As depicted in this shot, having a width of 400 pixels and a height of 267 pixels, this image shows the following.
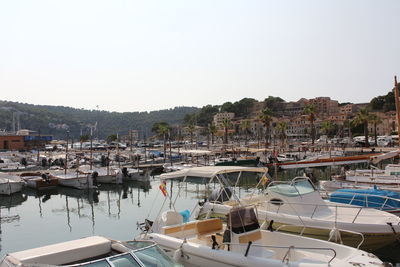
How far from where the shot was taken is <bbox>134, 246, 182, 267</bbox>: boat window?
27.7ft

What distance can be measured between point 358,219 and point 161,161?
61299 millimetres

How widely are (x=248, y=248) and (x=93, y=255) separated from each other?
4.93 metres

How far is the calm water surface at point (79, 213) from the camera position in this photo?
76.0 ft

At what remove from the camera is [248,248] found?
466 inches

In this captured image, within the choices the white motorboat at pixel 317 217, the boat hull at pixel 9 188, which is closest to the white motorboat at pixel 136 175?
the boat hull at pixel 9 188

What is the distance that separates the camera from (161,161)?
7681 centimetres

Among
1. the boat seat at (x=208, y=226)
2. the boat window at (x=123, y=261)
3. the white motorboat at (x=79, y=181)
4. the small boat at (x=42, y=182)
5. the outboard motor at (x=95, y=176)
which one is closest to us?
the boat window at (x=123, y=261)

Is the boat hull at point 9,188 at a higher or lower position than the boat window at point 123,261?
lower

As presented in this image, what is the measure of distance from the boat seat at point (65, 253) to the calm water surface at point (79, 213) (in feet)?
25.1

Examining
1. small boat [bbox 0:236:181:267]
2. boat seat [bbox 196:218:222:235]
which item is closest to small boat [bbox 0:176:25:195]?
boat seat [bbox 196:218:222:235]

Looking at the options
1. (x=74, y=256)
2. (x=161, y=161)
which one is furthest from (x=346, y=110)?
(x=74, y=256)

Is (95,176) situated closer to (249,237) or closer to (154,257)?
(249,237)

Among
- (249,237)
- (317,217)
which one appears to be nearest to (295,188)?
(317,217)

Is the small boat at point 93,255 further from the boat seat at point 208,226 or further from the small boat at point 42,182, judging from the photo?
the small boat at point 42,182
